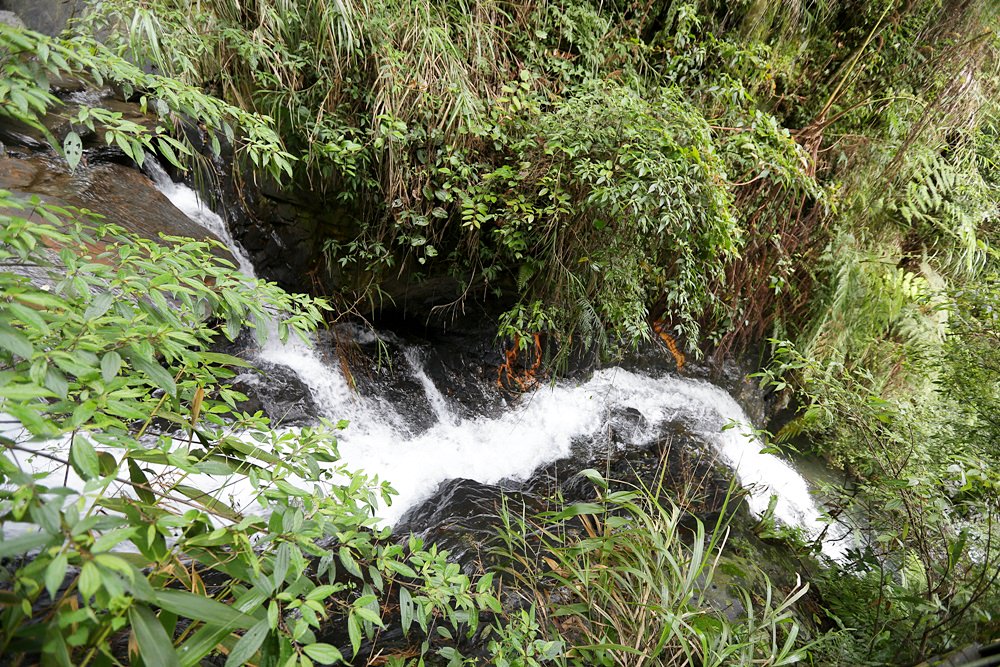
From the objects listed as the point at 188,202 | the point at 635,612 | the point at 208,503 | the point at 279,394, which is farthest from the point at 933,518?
the point at 188,202

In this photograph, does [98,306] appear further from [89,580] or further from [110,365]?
[89,580]

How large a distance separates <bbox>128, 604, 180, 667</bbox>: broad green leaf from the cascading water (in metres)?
1.94

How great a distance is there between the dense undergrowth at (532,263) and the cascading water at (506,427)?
0.37m

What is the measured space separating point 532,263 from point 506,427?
4.27 ft

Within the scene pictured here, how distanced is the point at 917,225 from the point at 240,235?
19.1ft

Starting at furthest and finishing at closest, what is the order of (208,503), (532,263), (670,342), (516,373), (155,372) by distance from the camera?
(670,342), (516,373), (532,263), (208,503), (155,372)

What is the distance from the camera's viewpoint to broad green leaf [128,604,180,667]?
0.69 m

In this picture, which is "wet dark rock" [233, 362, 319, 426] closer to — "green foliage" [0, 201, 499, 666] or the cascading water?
the cascading water

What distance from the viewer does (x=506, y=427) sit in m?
3.61

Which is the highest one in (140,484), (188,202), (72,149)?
(72,149)

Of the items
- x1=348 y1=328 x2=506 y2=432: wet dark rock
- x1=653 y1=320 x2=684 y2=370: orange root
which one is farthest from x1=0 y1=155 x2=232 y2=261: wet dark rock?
x1=653 y1=320 x2=684 y2=370: orange root

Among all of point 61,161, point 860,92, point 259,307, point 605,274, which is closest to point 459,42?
point 605,274

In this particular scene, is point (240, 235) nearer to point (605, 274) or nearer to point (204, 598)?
point (605, 274)

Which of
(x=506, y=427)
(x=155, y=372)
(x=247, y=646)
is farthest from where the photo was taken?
(x=506, y=427)
